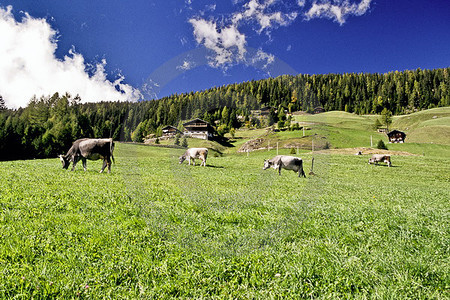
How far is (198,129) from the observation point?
550cm

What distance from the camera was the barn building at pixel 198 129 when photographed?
541 centimetres

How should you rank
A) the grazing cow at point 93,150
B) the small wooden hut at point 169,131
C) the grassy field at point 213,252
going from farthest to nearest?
1. the grazing cow at point 93,150
2. the small wooden hut at point 169,131
3. the grassy field at point 213,252

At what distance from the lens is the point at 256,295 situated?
305cm

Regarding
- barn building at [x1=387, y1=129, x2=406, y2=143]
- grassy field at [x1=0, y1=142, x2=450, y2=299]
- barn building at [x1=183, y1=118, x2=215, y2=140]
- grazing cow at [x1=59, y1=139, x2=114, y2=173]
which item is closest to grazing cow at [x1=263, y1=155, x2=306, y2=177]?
grassy field at [x1=0, y1=142, x2=450, y2=299]

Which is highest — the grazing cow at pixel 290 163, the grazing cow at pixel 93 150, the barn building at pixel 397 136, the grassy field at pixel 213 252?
the barn building at pixel 397 136

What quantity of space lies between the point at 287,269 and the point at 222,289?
1121 millimetres

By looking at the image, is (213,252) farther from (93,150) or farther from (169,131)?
(93,150)

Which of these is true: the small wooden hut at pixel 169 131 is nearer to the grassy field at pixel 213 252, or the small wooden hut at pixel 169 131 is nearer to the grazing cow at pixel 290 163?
the grassy field at pixel 213 252

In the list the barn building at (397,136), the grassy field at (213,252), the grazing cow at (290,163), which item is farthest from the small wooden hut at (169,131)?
the barn building at (397,136)

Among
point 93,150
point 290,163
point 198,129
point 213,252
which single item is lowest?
point 213,252

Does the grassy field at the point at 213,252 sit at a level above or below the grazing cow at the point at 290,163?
below

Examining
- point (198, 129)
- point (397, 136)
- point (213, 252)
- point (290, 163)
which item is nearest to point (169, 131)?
point (198, 129)

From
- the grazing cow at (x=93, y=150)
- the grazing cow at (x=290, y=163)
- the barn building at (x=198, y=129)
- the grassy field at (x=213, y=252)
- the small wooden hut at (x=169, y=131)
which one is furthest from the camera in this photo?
the grazing cow at (x=290, y=163)

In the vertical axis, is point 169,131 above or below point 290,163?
above
